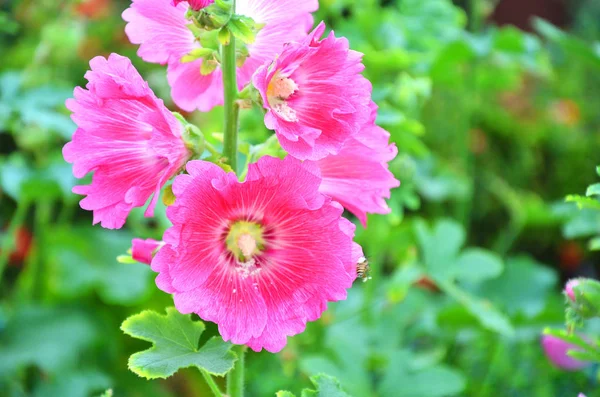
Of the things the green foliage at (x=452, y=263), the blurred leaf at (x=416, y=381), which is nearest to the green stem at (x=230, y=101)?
the blurred leaf at (x=416, y=381)

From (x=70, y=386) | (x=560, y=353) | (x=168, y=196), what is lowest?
(x=70, y=386)

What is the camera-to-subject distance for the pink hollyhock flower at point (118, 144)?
650 mm

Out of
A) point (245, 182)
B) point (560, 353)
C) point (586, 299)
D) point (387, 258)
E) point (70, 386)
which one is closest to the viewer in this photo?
point (245, 182)

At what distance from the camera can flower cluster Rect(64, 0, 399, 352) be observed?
64 centimetres

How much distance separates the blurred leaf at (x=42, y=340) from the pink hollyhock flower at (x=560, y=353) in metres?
1.00

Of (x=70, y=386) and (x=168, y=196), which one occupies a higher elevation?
(x=168, y=196)

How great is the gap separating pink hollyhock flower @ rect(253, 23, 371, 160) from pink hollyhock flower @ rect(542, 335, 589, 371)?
709mm

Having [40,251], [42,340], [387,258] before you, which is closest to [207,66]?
[42,340]

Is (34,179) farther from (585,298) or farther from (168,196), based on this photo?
(585,298)

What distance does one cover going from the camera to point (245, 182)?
64cm

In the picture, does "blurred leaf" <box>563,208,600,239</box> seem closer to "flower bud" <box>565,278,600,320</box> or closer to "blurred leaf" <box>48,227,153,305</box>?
"flower bud" <box>565,278,600,320</box>

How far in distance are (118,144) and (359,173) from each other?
236 millimetres

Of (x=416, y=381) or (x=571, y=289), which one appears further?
(x=416, y=381)

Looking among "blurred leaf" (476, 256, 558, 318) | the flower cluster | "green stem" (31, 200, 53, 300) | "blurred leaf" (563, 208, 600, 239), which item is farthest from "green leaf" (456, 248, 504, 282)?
"green stem" (31, 200, 53, 300)
